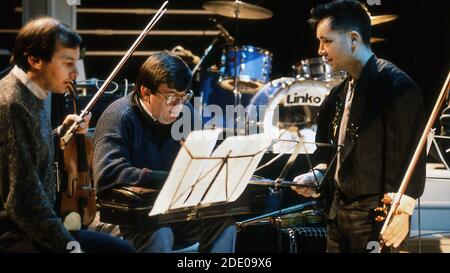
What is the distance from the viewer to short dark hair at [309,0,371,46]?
3.24 metres

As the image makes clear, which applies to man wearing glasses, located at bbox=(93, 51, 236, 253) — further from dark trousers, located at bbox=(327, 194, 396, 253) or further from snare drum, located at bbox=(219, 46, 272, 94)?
snare drum, located at bbox=(219, 46, 272, 94)

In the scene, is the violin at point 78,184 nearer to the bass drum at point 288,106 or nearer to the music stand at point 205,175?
the music stand at point 205,175

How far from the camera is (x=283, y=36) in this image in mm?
8125

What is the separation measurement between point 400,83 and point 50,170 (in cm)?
178

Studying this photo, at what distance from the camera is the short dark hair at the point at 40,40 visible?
2.65 meters

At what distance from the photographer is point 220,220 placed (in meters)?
3.24

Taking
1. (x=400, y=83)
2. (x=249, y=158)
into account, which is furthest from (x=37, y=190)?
(x=400, y=83)

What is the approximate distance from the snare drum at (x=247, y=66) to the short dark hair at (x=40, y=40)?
15.9 ft

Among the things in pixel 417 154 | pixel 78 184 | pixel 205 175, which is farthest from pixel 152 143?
pixel 417 154

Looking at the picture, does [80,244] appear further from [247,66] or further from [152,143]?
[247,66]

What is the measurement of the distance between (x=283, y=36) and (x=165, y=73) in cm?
502

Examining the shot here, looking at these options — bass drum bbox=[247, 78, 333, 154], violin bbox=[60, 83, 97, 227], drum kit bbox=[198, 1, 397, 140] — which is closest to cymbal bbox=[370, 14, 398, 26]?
drum kit bbox=[198, 1, 397, 140]

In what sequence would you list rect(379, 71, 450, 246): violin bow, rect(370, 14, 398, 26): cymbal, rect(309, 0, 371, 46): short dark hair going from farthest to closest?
rect(370, 14, 398, 26): cymbal
rect(309, 0, 371, 46): short dark hair
rect(379, 71, 450, 246): violin bow
